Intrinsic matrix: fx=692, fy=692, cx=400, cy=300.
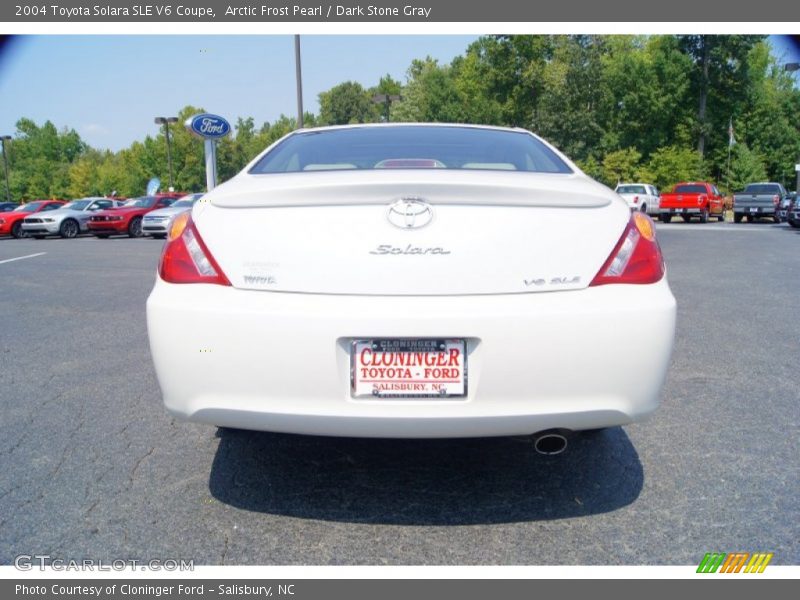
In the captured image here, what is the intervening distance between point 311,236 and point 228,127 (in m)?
21.6

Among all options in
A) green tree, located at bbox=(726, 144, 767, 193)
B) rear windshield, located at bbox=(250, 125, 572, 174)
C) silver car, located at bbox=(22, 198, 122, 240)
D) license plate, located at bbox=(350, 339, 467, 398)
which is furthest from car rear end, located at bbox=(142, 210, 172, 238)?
green tree, located at bbox=(726, 144, 767, 193)

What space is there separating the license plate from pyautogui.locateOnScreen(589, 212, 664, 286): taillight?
0.56m

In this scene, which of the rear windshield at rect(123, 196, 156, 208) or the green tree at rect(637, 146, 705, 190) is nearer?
the rear windshield at rect(123, 196, 156, 208)

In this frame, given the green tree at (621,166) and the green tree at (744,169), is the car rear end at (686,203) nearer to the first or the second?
the green tree at (744,169)

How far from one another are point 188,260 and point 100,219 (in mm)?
23668

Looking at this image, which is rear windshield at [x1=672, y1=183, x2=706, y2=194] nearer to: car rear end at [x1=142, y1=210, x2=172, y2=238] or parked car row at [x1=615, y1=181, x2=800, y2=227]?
parked car row at [x1=615, y1=181, x2=800, y2=227]

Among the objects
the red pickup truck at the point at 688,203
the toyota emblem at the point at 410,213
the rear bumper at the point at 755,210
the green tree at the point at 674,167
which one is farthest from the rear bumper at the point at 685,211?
the toyota emblem at the point at 410,213

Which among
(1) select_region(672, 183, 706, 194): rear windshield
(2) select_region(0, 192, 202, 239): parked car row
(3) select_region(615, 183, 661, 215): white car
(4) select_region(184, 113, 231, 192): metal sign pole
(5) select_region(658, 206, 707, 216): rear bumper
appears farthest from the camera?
(3) select_region(615, 183, 661, 215): white car

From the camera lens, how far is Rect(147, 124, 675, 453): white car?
229 centimetres

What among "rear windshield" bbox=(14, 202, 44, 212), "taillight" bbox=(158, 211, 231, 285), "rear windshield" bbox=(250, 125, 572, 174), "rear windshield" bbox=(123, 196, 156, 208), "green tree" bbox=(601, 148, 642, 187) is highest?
"rear windshield" bbox=(250, 125, 572, 174)

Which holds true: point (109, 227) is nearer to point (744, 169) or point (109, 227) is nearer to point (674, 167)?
point (674, 167)

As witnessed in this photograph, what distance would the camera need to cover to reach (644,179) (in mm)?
50344

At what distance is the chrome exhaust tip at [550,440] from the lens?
2.45 meters
